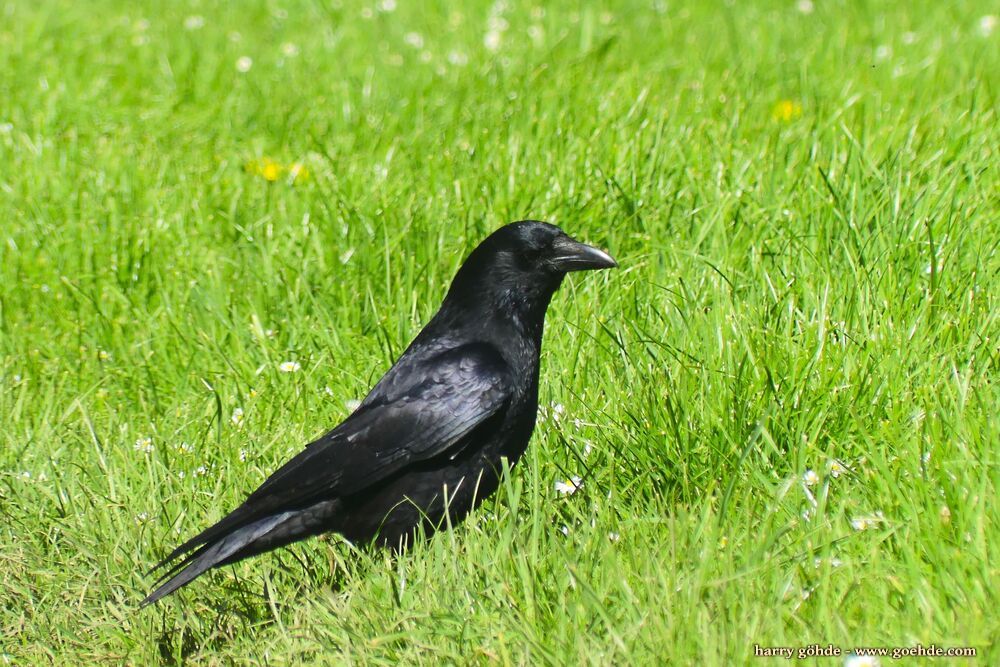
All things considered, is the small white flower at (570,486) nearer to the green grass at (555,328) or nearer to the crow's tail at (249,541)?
the green grass at (555,328)

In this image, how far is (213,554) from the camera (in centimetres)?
304

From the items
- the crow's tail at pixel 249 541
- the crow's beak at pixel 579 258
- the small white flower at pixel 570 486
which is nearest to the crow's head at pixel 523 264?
the crow's beak at pixel 579 258

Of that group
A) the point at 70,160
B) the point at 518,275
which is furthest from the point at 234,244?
the point at 518,275

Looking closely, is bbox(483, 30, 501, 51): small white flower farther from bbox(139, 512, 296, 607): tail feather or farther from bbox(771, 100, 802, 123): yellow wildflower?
bbox(139, 512, 296, 607): tail feather

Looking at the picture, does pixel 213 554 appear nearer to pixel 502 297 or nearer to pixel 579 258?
pixel 502 297

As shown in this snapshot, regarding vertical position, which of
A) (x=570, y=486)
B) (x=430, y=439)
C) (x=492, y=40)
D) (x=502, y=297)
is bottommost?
(x=570, y=486)

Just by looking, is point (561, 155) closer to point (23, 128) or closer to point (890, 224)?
point (890, 224)

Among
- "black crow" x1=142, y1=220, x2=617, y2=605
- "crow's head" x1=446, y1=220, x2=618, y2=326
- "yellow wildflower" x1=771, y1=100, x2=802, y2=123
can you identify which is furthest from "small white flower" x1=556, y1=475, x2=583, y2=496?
"yellow wildflower" x1=771, y1=100, x2=802, y2=123

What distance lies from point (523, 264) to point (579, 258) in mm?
151

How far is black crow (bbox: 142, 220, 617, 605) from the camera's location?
10.6ft

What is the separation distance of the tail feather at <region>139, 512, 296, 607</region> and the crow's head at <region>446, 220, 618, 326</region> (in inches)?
32.3

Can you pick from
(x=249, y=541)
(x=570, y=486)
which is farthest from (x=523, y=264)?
(x=249, y=541)

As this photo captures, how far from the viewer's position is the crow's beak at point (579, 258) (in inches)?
140

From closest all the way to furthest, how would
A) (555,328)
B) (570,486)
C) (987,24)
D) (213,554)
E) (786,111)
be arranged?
1. (213,554)
2. (570,486)
3. (555,328)
4. (786,111)
5. (987,24)
